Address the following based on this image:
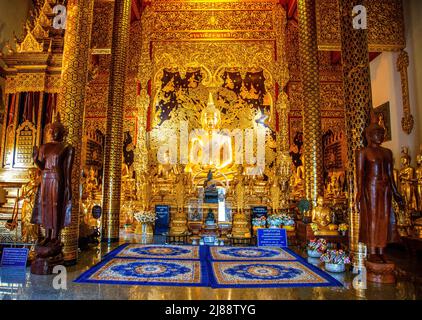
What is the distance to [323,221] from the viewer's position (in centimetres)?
520

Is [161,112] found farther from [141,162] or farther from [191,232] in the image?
[191,232]

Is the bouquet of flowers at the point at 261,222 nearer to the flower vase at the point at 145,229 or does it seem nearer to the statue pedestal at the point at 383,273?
the flower vase at the point at 145,229

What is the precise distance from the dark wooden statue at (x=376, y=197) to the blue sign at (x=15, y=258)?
3805 millimetres

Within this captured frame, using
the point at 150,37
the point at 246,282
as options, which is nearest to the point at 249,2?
the point at 150,37

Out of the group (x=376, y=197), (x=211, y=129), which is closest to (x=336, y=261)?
(x=376, y=197)

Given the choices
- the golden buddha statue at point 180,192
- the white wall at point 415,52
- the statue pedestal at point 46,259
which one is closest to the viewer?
the statue pedestal at point 46,259

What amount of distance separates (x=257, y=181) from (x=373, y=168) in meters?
5.74

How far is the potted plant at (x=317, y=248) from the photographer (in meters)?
4.31

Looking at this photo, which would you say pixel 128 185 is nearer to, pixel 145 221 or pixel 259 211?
pixel 145 221

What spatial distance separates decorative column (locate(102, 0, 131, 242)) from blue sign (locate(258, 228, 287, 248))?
9.76 ft

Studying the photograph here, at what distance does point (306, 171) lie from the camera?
6156 mm

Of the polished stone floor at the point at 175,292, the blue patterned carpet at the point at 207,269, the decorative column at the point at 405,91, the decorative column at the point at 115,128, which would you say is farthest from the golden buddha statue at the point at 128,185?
the decorative column at the point at 405,91

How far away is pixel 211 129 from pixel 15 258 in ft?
21.9

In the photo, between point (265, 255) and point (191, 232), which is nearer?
point (265, 255)
